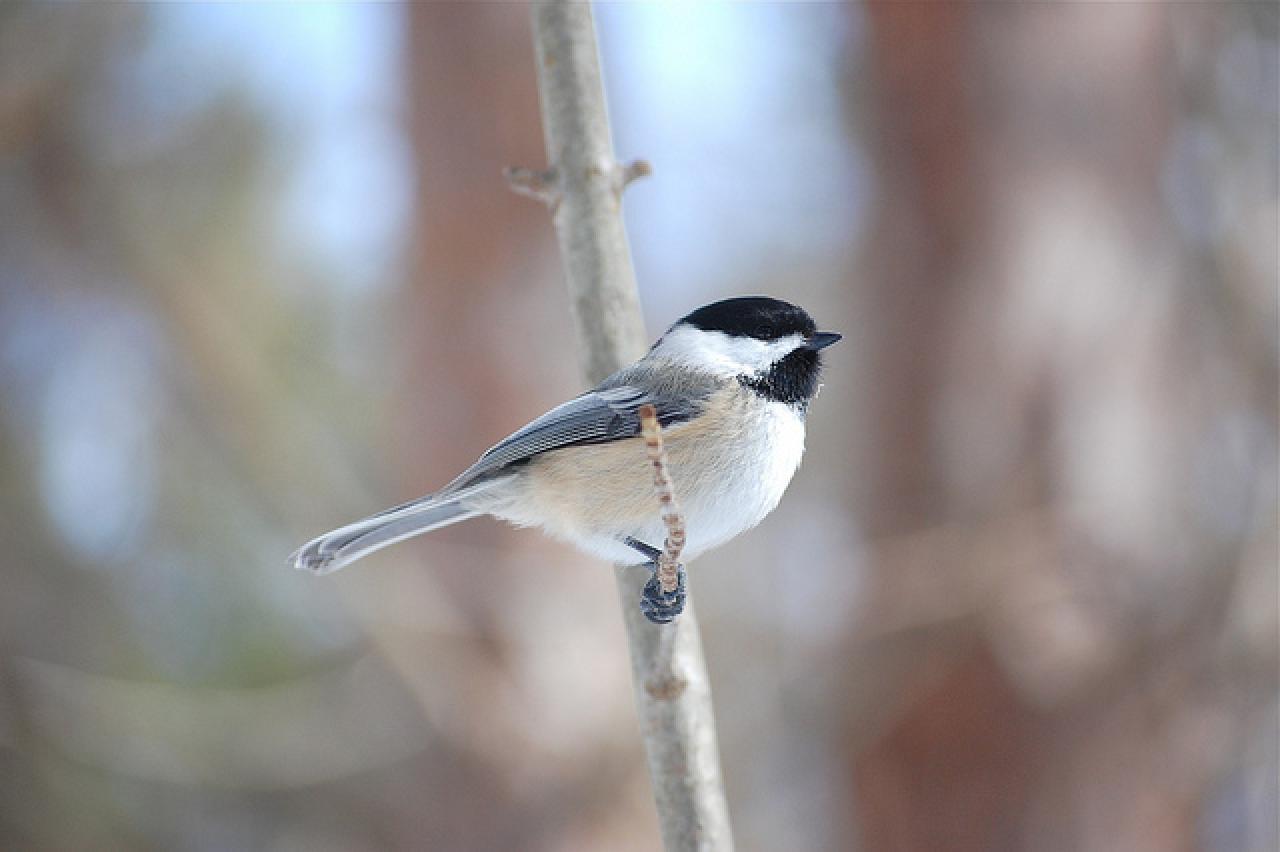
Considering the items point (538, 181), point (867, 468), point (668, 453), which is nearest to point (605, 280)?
point (538, 181)

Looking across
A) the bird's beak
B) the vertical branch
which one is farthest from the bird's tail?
the bird's beak

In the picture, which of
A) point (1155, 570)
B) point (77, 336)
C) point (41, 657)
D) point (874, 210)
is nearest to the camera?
point (1155, 570)

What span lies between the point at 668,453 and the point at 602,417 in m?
0.14

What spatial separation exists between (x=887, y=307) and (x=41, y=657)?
311cm

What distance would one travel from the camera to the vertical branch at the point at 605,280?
5.05ft

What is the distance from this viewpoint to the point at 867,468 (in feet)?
10.8

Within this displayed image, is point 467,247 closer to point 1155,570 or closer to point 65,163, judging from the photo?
point 65,163

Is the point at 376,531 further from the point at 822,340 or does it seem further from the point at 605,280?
the point at 822,340

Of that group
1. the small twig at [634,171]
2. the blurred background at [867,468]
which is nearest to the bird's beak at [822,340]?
the small twig at [634,171]

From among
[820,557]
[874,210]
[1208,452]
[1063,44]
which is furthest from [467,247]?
[1208,452]

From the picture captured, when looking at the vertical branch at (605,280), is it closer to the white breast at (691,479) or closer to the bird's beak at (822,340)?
the white breast at (691,479)

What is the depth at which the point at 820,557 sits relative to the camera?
3.75 metres

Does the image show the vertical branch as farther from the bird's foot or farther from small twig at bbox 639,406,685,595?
small twig at bbox 639,406,685,595

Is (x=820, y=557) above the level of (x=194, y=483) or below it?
below
